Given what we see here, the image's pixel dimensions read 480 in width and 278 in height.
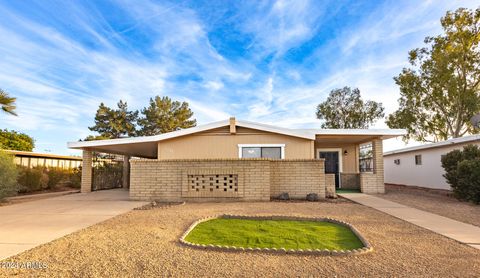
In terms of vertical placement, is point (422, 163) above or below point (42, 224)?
above

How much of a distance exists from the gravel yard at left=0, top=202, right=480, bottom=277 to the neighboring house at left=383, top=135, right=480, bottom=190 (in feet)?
32.1

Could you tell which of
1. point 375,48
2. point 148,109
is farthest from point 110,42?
point 148,109

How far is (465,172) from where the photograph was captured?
9555 millimetres

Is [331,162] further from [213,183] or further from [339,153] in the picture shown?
[213,183]

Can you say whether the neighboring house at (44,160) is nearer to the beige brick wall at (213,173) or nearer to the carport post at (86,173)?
the carport post at (86,173)

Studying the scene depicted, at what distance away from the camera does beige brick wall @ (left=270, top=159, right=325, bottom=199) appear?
396 inches

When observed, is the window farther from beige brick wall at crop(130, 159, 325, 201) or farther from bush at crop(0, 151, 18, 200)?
bush at crop(0, 151, 18, 200)

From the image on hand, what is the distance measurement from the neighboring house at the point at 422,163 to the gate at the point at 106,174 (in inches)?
709

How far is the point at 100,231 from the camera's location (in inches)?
207

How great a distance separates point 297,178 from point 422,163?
9691mm

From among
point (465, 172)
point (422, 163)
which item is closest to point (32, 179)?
point (465, 172)

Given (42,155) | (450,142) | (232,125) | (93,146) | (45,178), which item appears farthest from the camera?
(42,155)

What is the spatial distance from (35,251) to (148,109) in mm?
27821

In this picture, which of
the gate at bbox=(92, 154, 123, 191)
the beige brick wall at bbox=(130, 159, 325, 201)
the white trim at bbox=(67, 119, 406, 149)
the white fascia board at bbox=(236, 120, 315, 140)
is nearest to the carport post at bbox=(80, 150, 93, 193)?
the gate at bbox=(92, 154, 123, 191)
